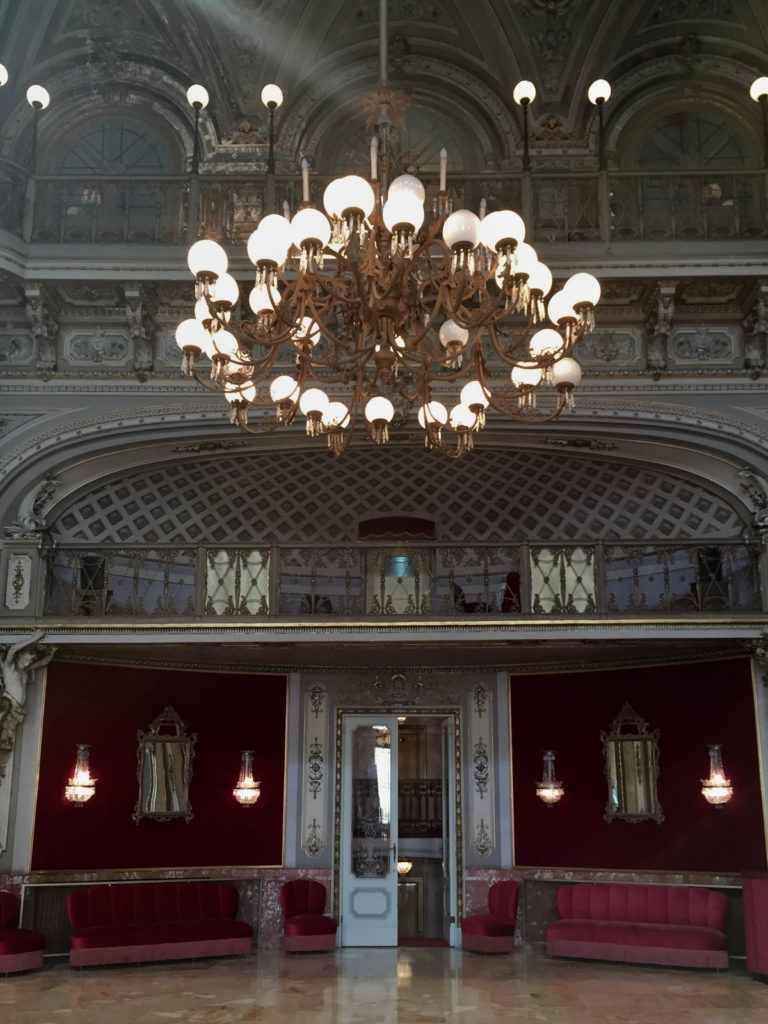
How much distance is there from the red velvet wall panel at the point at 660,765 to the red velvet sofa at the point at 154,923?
327 centimetres

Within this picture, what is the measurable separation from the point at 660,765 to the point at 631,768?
313 mm

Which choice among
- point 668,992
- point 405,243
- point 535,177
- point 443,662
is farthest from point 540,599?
point 405,243

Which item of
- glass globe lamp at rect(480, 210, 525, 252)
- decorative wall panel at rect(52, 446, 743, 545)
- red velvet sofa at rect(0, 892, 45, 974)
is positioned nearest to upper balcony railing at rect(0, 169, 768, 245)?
decorative wall panel at rect(52, 446, 743, 545)

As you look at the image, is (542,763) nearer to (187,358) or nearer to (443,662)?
(443,662)

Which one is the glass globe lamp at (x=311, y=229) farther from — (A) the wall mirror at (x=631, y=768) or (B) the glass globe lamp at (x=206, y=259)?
(A) the wall mirror at (x=631, y=768)

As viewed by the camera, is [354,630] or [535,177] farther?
[535,177]

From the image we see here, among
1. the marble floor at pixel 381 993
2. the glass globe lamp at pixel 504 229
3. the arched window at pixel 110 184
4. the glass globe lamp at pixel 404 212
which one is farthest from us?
the arched window at pixel 110 184

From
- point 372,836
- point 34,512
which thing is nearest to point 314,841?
point 372,836

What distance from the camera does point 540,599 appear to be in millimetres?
10227

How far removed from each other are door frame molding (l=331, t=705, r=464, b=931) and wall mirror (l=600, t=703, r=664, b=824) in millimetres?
1636

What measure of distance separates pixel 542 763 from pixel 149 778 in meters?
4.35

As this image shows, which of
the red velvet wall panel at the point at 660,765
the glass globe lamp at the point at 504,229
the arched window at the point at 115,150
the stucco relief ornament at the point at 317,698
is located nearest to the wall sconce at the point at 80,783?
the stucco relief ornament at the point at 317,698

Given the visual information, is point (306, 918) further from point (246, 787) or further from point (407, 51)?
point (407, 51)

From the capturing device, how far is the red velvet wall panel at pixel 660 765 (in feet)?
33.8
